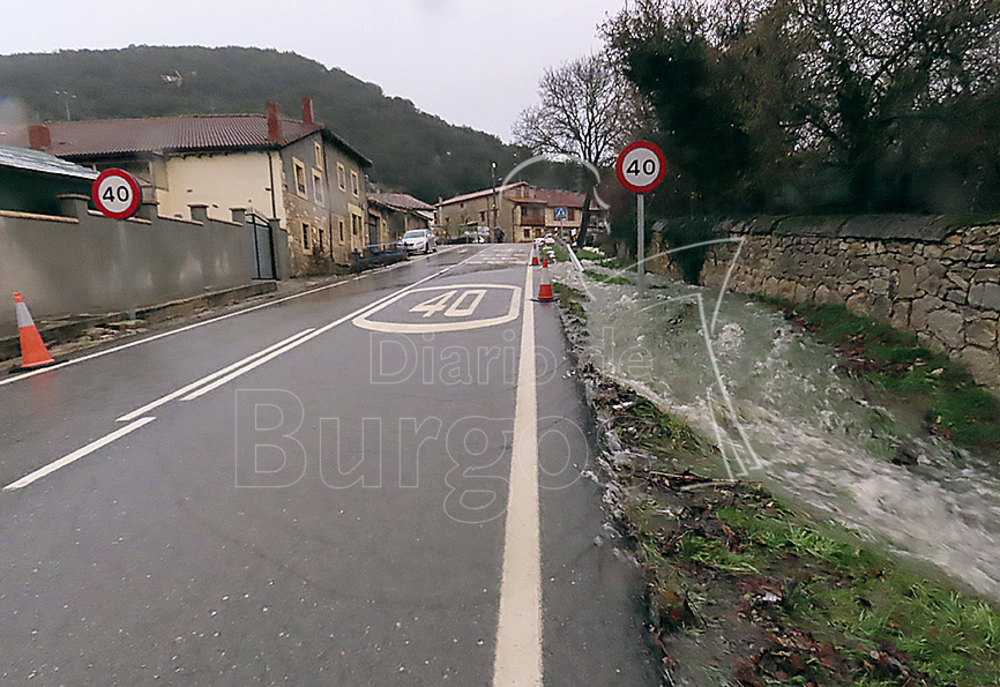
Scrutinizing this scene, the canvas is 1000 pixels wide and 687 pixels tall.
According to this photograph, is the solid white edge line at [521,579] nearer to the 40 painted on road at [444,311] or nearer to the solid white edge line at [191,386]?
the solid white edge line at [191,386]

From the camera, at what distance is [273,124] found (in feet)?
85.6

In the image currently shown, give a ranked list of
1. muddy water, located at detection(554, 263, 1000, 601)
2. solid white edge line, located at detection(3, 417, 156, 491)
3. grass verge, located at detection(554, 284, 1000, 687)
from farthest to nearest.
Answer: solid white edge line, located at detection(3, 417, 156, 491)
muddy water, located at detection(554, 263, 1000, 601)
grass verge, located at detection(554, 284, 1000, 687)

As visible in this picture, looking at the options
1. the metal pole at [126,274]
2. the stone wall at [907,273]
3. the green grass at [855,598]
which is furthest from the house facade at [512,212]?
the green grass at [855,598]

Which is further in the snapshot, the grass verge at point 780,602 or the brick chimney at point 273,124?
the brick chimney at point 273,124

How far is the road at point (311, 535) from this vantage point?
7.01ft

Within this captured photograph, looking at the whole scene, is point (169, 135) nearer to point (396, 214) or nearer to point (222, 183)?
point (222, 183)

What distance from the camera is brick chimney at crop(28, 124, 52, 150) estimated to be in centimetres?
2745

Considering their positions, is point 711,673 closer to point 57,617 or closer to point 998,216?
point 57,617

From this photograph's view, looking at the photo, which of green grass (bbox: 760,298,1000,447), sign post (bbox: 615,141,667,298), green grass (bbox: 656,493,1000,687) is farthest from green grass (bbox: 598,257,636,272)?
green grass (bbox: 656,493,1000,687)

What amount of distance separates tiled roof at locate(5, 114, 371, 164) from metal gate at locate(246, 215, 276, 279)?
21.0 feet

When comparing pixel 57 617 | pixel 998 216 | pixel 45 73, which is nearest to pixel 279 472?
pixel 57 617

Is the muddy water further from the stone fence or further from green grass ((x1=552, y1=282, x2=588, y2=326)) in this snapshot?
the stone fence

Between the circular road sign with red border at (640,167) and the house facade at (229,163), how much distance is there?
1941 cm

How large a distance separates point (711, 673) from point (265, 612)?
1.75m
